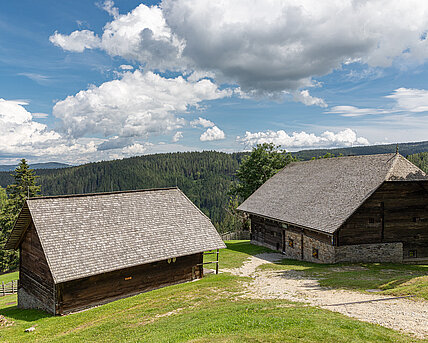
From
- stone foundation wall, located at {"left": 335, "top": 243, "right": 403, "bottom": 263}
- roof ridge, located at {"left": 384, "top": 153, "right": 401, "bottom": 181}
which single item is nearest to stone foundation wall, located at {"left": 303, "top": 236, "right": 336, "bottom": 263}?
stone foundation wall, located at {"left": 335, "top": 243, "right": 403, "bottom": 263}

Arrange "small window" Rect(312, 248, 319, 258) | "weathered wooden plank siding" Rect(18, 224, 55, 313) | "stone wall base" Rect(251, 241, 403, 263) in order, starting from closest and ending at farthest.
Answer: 1. "weathered wooden plank siding" Rect(18, 224, 55, 313)
2. "stone wall base" Rect(251, 241, 403, 263)
3. "small window" Rect(312, 248, 319, 258)

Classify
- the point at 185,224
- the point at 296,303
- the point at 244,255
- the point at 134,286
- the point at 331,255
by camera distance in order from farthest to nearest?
the point at 244,255 → the point at 331,255 → the point at 185,224 → the point at 134,286 → the point at 296,303

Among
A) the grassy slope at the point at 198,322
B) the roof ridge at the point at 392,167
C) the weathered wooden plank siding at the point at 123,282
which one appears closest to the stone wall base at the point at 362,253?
the roof ridge at the point at 392,167

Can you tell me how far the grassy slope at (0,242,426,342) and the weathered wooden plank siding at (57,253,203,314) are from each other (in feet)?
2.77

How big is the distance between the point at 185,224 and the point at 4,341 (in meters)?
11.7

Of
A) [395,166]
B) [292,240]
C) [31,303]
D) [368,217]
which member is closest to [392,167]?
[395,166]

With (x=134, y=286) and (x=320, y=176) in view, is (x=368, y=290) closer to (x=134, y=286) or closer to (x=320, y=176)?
(x=134, y=286)

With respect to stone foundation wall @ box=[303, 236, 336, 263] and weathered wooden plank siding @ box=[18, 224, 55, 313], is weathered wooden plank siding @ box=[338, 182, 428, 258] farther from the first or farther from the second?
weathered wooden plank siding @ box=[18, 224, 55, 313]

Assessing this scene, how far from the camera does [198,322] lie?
35.6 ft

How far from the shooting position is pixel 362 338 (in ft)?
27.1

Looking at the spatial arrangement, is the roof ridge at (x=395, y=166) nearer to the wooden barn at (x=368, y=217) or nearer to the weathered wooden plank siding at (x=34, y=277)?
the wooden barn at (x=368, y=217)

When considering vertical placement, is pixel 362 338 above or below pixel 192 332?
above

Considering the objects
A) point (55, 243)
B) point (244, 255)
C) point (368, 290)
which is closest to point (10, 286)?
point (55, 243)

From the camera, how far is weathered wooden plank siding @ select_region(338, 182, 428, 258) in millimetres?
23016
